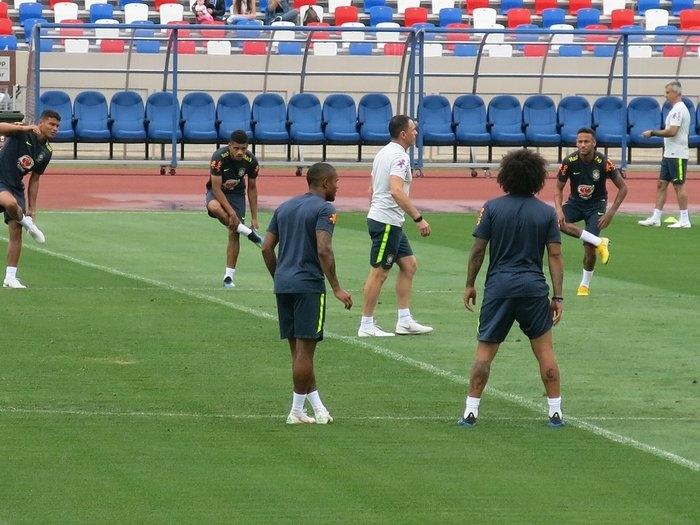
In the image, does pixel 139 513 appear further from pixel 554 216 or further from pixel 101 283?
pixel 101 283

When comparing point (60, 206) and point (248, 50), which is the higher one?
point (248, 50)

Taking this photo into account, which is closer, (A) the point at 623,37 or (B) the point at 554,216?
(B) the point at 554,216

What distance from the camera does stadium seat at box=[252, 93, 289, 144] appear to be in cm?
3153

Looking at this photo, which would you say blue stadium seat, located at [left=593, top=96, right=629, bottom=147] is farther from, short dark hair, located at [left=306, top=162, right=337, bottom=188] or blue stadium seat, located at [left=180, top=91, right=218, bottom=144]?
short dark hair, located at [left=306, top=162, right=337, bottom=188]

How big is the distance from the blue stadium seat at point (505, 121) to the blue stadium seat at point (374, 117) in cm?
221

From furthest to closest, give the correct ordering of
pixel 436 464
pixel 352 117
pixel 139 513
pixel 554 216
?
pixel 352 117 < pixel 554 216 < pixel 436 464 < pixel 139 513

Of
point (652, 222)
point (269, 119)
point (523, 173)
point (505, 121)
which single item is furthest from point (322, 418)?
point (505, 121)

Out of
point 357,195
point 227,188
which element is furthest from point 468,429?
point 357,195

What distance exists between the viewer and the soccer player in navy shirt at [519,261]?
10.2 metres

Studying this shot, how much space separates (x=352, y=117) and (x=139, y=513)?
79.3ft

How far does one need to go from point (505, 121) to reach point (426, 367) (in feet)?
65.1

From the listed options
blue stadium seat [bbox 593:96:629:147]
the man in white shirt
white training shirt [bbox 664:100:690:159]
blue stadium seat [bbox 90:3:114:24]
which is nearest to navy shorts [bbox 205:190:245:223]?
the man in white shirt

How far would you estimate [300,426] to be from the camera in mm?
10555

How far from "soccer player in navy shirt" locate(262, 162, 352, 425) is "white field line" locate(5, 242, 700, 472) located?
1.89m
